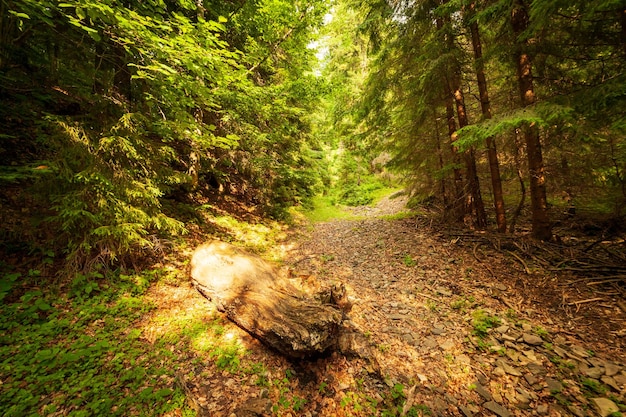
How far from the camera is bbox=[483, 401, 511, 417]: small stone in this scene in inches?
135

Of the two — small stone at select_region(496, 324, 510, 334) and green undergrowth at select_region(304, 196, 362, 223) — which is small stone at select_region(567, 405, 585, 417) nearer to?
small stone at select_region(496, 324, 510, 334)

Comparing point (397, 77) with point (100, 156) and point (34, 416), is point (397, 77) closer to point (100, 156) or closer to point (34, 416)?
point (100, 156)

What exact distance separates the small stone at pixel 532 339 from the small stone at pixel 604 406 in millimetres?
1060

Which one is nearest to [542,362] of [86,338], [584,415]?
[584,415]

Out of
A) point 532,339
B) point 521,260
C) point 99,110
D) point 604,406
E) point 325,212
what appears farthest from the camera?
point 325,212

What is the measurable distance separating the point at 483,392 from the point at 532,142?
254 inches

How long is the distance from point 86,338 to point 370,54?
12780 mm

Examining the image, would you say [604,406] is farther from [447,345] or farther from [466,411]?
[447,345]

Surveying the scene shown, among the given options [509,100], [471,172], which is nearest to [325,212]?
[471,172]

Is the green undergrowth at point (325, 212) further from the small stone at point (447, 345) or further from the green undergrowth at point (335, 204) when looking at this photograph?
the small stone at point (447, 345)

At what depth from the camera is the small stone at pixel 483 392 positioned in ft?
12.1

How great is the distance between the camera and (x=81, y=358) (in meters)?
3.44

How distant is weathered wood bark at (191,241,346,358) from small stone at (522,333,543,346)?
3.46m

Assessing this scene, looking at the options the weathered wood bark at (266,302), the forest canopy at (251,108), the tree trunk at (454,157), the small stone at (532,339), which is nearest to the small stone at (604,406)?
the small stone at (532,339)
